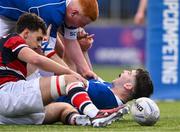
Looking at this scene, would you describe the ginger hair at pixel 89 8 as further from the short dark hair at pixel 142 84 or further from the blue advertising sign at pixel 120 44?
the blue advertising sign at pixel 120 44

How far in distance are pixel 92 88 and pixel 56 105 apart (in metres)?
0.45

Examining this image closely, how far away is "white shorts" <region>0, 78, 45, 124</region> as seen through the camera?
6.61 m

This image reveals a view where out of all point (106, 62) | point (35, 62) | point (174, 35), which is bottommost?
point (106, 62)

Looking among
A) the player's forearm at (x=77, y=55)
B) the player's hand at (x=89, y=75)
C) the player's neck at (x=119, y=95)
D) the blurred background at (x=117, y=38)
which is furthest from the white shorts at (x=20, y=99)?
the blurred background at (x=117, y=38)

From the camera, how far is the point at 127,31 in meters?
22.3

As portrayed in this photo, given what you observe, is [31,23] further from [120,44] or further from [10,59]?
[120,44]

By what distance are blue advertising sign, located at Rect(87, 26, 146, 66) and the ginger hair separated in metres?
14.6

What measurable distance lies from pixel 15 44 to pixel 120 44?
15.7m

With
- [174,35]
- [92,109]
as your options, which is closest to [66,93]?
[92,109]

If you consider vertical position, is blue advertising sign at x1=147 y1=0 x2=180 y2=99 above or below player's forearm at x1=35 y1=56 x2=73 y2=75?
below

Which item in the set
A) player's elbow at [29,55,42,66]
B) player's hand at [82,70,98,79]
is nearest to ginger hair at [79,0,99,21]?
player's hand at [82,70,98,79]

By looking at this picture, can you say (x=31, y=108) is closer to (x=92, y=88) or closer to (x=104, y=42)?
(x=92, y=88)

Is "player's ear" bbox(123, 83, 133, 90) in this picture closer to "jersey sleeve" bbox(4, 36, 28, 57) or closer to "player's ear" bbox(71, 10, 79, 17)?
"player's ear" bbox(71, 10, 79, 17)

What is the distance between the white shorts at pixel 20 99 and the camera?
21.7 ft
